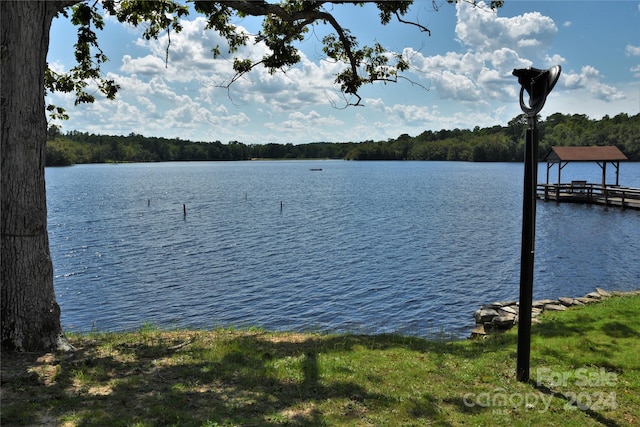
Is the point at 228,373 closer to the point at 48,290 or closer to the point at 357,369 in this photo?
the point at 357,369

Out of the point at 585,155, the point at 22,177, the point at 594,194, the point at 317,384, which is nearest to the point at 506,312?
the point at 317,384

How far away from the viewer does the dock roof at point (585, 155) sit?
51.4 m

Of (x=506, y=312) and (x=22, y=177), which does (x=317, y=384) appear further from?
(x=506, y=312)

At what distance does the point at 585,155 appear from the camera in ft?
172

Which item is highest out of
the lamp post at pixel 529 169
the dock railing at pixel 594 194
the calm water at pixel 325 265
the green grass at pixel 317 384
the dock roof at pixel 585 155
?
the dock roof at pixel 585 155

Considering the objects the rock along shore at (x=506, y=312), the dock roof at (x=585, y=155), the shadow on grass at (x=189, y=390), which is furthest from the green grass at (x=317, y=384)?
the dock roof at (x=585, y=155)

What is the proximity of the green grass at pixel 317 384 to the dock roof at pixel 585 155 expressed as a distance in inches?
1886

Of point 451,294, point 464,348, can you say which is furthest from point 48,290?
point 451,294

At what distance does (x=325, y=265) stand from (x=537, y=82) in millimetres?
21360

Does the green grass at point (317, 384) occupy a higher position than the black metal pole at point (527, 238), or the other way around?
the black metal pole at point (527, 238)

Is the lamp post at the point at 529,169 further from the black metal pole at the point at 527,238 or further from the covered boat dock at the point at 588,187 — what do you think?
the covered boat dock at the point at 588,187

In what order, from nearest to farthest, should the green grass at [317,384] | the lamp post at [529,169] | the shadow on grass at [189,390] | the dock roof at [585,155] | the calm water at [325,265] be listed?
the shadow on grass at [189,390]
the green grass at [317,384]
the lamp post at [529,169]
the calm water at [325,265]
the dock roof at [585,155]

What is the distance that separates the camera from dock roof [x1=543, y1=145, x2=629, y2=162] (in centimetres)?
5141

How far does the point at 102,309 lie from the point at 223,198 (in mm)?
52495
